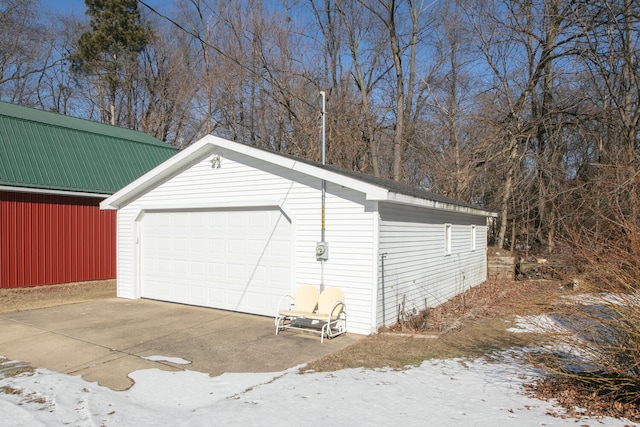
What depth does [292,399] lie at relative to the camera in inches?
183

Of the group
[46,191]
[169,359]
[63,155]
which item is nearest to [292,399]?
[169,359]

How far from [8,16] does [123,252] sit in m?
19.9

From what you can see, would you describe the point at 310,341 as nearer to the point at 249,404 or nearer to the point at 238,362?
the point at 238,362

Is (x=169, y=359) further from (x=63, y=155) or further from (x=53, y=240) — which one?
(x=63, y=155)

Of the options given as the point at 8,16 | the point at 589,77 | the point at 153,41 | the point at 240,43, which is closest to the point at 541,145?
the point at 589,77

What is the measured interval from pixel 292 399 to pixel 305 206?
4.19 m

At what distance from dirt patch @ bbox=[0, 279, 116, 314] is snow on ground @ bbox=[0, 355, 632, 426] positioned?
5.93 m

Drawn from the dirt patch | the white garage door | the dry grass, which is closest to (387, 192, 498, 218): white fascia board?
the dry grass

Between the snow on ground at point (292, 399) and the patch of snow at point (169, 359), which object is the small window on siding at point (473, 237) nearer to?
the snow on ground at point (292, 399)

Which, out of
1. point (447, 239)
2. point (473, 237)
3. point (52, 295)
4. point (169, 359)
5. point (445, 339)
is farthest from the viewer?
point (473, 237)

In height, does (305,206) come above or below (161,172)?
below

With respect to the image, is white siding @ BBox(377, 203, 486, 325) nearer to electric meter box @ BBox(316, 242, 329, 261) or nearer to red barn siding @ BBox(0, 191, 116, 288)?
electric meter box @ BBox(316, 242, 329, 261)

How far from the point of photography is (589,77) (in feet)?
56.1

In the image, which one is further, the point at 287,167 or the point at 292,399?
the point at 287,167
